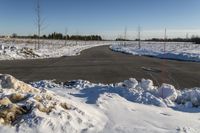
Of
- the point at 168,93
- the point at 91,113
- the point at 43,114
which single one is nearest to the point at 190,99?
the point at 168,93

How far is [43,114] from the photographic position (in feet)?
19.5

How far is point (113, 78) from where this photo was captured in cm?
1597

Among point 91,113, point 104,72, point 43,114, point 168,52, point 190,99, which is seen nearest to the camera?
point 43,114

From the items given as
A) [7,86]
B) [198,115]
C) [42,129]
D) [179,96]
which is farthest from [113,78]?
[42,129]

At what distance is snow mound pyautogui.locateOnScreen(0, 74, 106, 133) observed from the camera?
5.66 meters

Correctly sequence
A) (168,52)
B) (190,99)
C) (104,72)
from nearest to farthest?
(190,99)
(104,72)
(168,52)

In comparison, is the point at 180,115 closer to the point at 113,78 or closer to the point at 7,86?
the point at 7,86

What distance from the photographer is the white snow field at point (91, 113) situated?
5.77 m

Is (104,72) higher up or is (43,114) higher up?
(43,114)

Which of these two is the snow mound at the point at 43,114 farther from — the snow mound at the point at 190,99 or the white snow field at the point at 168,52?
the white snow field at the point at 168,52

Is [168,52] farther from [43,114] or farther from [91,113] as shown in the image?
[43,114]

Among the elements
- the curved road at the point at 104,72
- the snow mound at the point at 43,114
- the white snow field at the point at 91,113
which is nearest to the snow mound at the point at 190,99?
the white snow field at the point at 91,113

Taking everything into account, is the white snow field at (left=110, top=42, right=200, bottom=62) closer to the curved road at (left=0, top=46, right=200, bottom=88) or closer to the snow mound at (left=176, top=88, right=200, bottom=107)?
the curved road at (left=0, top=46, right=200, bottom=88)

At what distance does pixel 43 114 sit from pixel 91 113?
113 cm
